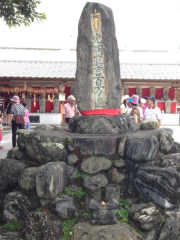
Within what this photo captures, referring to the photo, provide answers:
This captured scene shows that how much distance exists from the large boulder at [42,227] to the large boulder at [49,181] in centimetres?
24

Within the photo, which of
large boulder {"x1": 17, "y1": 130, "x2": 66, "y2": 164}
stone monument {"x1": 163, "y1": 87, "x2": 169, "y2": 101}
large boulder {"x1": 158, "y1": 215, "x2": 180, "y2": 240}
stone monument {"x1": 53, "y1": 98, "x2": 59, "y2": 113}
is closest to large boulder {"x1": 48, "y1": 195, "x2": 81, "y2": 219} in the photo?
large boulder {"x1": 17, "y1": 130, "x2": 66, "y2": 164}

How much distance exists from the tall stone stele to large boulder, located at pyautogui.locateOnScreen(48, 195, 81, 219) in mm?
2019

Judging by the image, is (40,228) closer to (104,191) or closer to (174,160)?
(104,191)

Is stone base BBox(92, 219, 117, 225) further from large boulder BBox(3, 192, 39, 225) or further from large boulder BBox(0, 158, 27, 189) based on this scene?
large boulder BBox(0, 158, 27, 189)

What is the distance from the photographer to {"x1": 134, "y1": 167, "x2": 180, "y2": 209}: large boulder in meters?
3.13

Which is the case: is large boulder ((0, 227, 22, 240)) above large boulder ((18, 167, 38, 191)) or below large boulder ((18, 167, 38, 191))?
below

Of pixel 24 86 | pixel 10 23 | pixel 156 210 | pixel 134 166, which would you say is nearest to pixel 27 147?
pixel 134 166

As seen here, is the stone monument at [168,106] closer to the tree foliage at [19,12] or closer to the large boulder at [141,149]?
the tree foliage at [19,12]

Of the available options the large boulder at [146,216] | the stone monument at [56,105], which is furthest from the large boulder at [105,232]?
the stone monument at [56,105]

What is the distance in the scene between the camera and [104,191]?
11.0ft

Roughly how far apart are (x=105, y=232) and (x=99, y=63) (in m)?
2.98

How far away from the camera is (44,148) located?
11.6 ft

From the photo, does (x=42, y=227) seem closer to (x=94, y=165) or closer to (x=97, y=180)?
(x=97, y=180)

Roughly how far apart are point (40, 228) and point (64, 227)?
28 centimetres
